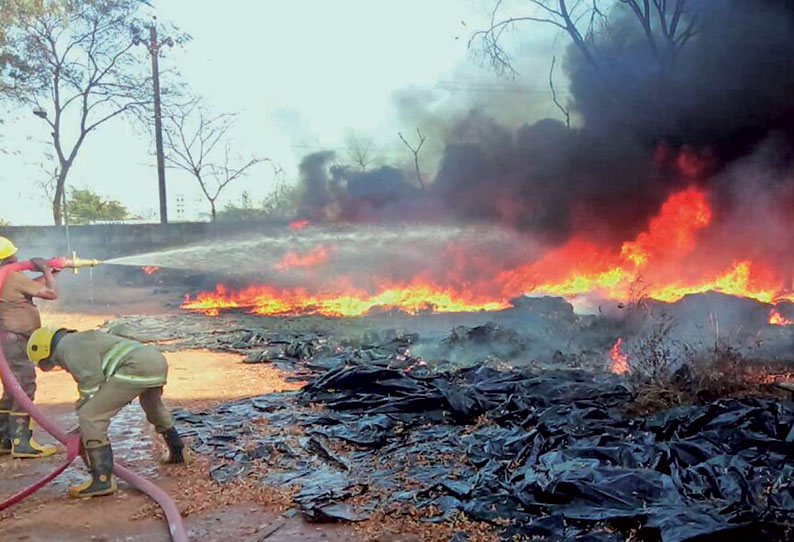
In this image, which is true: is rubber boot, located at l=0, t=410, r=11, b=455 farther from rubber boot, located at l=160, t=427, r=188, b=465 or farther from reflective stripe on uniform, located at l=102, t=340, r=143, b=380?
reflective stripe on uniform, located at l=102, t=340, r=143, b=380

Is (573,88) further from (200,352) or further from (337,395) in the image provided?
(337,395)

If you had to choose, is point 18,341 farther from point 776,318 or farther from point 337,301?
point 776,318

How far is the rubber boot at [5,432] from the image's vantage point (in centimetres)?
582

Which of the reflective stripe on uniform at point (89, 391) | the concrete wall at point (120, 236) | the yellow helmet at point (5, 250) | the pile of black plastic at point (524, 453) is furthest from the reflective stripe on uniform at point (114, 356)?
the concrete wall at point (120, 236)

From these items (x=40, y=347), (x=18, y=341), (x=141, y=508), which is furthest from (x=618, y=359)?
(x=18, y=341)

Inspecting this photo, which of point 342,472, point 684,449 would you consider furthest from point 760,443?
point 342,472

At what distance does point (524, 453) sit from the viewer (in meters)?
5.13

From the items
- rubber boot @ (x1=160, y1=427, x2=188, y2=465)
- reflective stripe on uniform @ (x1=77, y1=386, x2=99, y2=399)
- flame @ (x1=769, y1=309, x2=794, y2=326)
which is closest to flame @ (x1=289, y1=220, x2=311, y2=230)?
flame @ (x1=769, y1=309, x2=794, y2=326)

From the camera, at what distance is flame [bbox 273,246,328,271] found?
1942 centimetres

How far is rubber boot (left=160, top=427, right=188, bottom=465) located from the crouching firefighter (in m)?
0.62

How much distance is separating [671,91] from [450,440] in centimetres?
1505

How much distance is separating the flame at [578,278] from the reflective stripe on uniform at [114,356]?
10.1 metres

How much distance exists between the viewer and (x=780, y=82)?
15.6m

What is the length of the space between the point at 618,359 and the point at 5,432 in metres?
7.86
